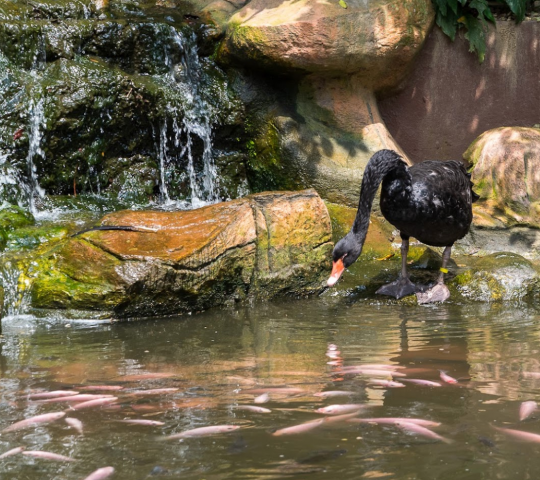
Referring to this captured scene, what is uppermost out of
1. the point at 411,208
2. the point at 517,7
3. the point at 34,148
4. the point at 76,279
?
the point at 517,7

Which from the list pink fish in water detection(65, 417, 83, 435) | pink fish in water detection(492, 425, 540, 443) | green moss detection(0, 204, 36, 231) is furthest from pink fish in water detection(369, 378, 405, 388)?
green moss detection(0, 204, 36, 231)

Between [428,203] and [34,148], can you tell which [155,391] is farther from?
[34,148]

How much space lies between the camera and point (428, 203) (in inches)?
271

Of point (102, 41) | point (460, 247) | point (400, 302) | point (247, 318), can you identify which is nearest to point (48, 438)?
point (247, 318)

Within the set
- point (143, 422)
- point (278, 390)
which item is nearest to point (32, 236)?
point (278, 390)

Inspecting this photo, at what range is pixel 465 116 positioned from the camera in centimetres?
1095

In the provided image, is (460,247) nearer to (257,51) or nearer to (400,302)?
(400,302)

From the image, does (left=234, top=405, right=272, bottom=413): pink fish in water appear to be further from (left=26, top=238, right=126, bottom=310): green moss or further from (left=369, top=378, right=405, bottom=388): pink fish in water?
(left=26, top=238, right=126, bottom=310): green moss

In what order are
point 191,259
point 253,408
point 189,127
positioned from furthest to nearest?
1. point 189,127
2. point 191,259
3. point 253,408

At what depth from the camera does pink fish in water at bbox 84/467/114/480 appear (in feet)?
10.7

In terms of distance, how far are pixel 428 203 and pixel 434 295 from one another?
0.87 meters

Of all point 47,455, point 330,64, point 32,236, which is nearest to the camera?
point 47,455

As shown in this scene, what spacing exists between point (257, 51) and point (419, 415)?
6.61 m

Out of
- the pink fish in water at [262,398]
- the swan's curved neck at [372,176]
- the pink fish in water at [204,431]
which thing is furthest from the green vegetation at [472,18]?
the pink fish in water at [204,431]
